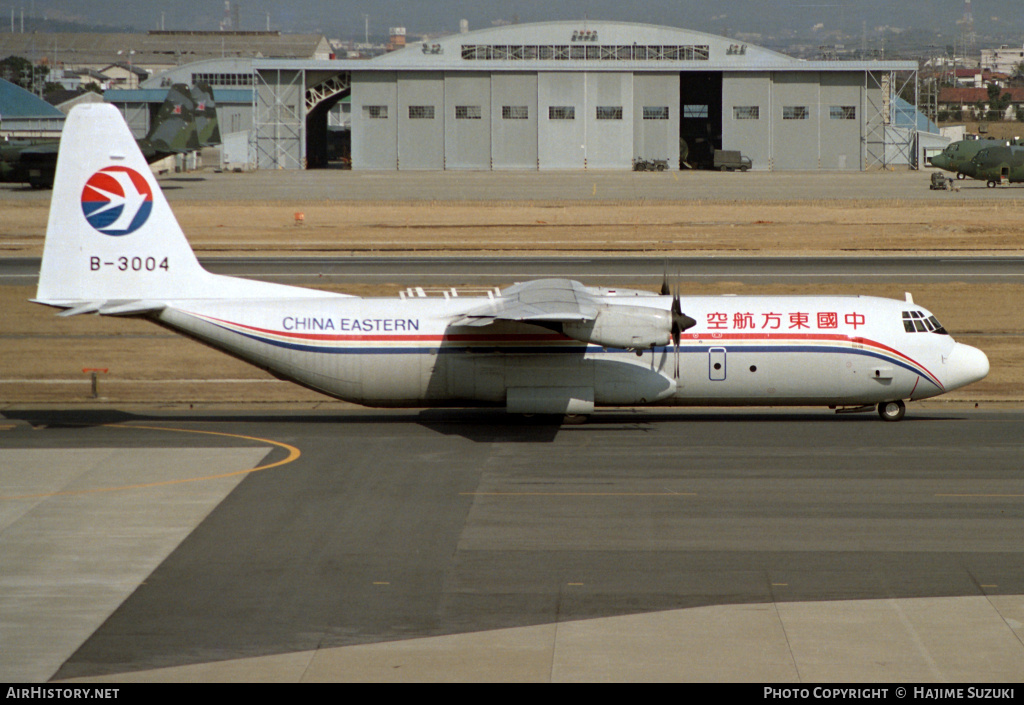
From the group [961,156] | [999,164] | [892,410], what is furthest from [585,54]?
[892,410]

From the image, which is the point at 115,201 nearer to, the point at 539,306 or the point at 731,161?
the point at 539,306

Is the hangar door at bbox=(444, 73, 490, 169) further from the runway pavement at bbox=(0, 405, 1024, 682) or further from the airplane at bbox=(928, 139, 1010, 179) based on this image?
the runway pavement at bbox=(0, 405, 1024, 682)

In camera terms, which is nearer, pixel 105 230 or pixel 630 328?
pixel 630 328

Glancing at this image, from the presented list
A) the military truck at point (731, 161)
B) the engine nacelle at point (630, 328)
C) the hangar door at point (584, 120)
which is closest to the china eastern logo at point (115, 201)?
the engine nacelle at point (630, 328)

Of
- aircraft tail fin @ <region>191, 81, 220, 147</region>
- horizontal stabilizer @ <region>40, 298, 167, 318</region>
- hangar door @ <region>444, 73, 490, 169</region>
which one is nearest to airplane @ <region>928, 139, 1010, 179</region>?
hangar door @ <region>444, 73, 490, 169</region>

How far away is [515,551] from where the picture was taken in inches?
810

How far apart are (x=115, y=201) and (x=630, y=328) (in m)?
15.5

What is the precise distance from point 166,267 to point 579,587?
18.2 meters

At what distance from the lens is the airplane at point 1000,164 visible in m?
93.4

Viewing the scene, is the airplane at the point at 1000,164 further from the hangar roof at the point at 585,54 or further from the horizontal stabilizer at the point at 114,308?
the horizontal stabilizer at the point at 114,308

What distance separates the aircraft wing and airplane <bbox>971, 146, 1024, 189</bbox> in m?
74.9

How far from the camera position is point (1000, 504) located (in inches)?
921

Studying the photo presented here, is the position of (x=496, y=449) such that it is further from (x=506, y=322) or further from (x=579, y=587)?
(x=579, y=587)
